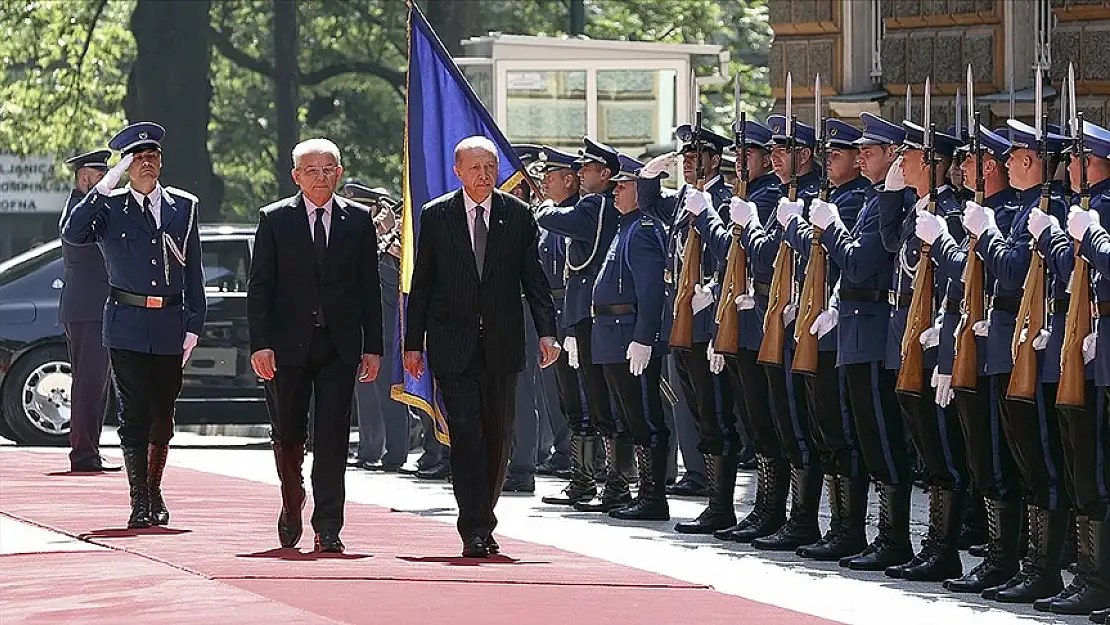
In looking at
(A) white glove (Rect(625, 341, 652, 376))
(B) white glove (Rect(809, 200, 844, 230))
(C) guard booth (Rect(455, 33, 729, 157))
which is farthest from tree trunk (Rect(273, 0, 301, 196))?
(B) white glove (Rect(809, 200, 844, 230))

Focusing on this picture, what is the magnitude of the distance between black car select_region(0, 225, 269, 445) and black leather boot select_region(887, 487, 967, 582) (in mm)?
8765

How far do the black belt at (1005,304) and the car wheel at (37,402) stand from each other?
9845 millimetres

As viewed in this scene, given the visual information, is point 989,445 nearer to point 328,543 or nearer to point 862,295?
point 862,295

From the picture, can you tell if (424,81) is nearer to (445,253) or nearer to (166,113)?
(445,253)

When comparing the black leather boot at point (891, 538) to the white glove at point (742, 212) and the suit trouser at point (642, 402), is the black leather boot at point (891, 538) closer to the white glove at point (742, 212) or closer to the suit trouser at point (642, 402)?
the white glove at point (742, 212)

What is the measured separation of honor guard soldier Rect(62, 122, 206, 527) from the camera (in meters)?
13.3

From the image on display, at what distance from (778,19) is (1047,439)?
8.34 metres

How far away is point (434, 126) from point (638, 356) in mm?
1620

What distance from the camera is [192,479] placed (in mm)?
16719

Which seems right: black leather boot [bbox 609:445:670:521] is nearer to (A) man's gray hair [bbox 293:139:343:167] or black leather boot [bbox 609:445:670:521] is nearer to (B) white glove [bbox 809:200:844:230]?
(B) white glove [bbox 809:200:844:230]

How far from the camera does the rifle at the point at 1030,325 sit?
1097 cm

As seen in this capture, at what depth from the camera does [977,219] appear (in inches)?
448

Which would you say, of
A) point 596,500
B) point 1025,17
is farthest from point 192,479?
point 1025,17

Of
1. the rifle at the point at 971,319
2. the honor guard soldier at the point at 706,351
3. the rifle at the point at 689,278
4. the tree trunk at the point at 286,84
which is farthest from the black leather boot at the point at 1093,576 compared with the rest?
the tree trunk at the point at 286,84
